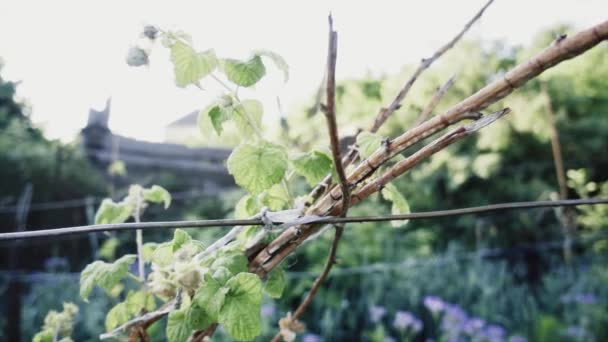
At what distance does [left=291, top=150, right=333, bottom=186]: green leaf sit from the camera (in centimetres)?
56

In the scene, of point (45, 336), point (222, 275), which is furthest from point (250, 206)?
point (45, 336)

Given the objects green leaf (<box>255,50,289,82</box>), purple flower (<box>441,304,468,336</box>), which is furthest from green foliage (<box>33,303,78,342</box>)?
purple flower (<box>441,304,468,336</box>)

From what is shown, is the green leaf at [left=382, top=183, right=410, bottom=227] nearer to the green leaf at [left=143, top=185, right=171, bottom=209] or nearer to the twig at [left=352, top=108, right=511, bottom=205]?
the twig at [left=352, top=108, right=511, bottom=205]

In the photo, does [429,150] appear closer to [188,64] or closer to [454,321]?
[188,64]

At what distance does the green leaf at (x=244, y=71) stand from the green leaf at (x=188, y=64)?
0.02 meters

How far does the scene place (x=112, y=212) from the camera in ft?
2.44

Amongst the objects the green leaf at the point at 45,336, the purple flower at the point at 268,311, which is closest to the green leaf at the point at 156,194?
the green leaf at the point at 45,336

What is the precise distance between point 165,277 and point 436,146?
359mm

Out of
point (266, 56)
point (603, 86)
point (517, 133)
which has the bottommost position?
point (266, 56)

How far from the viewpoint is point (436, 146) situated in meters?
0.46

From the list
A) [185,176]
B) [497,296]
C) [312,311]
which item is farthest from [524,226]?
[185,176]

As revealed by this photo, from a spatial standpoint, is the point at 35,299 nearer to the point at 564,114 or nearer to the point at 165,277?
the point at 165,277

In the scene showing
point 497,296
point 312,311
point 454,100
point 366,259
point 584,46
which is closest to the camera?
point 584,46

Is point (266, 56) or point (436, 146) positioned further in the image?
point (266, 56)
